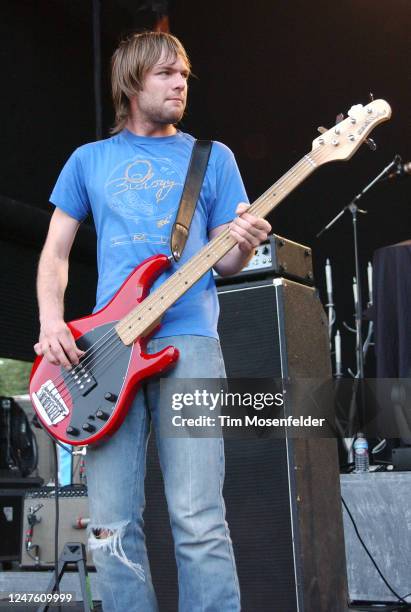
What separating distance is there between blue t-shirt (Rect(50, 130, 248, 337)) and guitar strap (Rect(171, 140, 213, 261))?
0.02m

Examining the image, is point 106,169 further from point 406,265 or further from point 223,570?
point 406,265

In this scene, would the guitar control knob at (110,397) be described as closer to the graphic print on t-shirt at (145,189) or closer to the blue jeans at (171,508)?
the blue jeans at (171,508)

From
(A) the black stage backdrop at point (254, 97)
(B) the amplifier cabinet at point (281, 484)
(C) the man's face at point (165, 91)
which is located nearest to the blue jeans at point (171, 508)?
(C) the man's face at point (165, 91)

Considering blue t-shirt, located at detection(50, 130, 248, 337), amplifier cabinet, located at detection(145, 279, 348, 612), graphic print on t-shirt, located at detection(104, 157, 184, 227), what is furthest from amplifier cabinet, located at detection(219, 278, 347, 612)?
graphic print on t-shirt, located at detection(104, 157, 184, 227)

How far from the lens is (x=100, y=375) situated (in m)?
2.14

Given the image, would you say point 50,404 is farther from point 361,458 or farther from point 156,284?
point 361,458

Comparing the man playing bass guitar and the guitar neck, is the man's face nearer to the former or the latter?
the man playing bass guitar

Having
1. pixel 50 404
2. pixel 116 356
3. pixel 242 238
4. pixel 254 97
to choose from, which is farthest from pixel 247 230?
pixel 254 97

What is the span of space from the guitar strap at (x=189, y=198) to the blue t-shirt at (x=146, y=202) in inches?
0.9

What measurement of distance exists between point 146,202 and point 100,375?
0.46 meters

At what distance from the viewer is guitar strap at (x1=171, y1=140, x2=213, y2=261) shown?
214 centimetres

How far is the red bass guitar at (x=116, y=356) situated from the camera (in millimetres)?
2076

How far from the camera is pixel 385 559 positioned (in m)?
3.54

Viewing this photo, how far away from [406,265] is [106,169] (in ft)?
10.5
